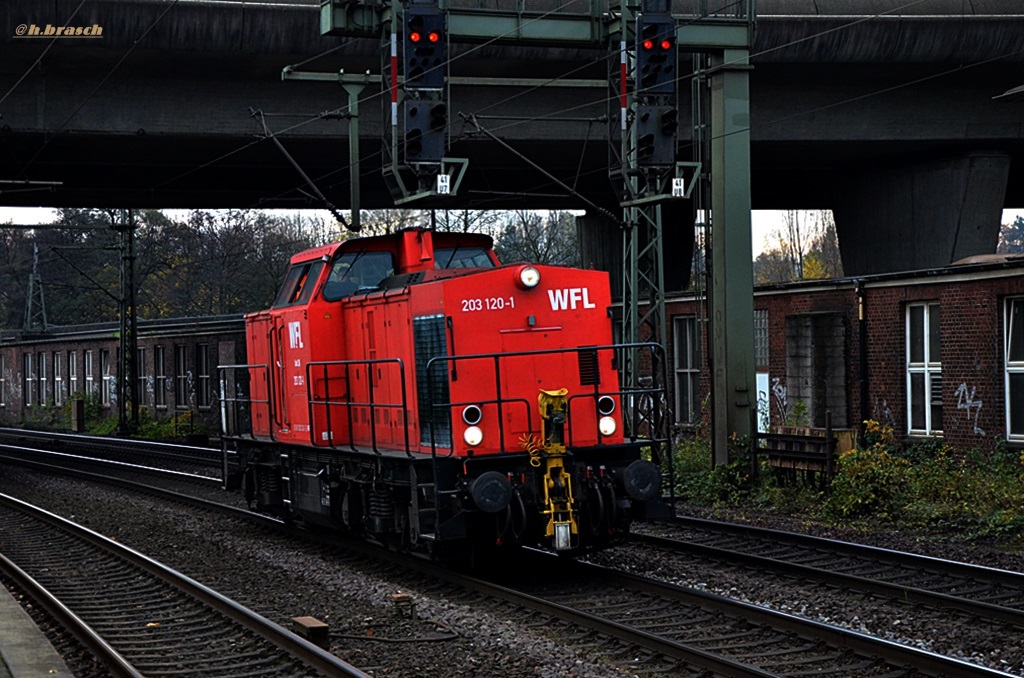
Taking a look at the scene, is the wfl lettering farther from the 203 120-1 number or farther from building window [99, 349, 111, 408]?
building window [99, 349, 111, 408]

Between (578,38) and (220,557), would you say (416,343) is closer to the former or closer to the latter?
(220,557)

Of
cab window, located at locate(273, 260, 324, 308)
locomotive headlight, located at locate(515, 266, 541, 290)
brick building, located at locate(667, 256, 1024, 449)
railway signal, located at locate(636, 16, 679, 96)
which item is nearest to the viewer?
locomotive headlight, located at locate(515, 266, 541, 290)

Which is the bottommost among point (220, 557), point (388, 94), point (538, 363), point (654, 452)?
point (220, 557)

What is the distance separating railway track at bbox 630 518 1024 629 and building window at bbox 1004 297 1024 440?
6.52 meters

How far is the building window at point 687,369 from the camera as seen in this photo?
1003 inches

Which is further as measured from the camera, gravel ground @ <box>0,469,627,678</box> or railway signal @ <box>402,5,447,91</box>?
railway signal @ <box>402,5,447,91</box>

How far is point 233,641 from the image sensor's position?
9172 millimetres

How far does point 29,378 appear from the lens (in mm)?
59656

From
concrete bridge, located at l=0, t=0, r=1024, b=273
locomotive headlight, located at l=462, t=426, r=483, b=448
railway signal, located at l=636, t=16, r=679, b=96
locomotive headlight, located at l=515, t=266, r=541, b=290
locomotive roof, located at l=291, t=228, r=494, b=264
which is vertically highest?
concrete bridge, located at l=0, t=0, r=1024, b=273

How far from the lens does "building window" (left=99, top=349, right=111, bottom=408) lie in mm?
49100

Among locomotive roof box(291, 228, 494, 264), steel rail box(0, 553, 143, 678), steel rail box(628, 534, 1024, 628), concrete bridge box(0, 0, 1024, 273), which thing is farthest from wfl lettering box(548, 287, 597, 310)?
concrete bridge box(0, 0, 1024, 273)

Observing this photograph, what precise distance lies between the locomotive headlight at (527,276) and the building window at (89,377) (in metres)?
43.0

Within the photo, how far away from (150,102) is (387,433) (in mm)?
14488

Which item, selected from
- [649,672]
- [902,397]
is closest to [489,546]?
[649,672]
